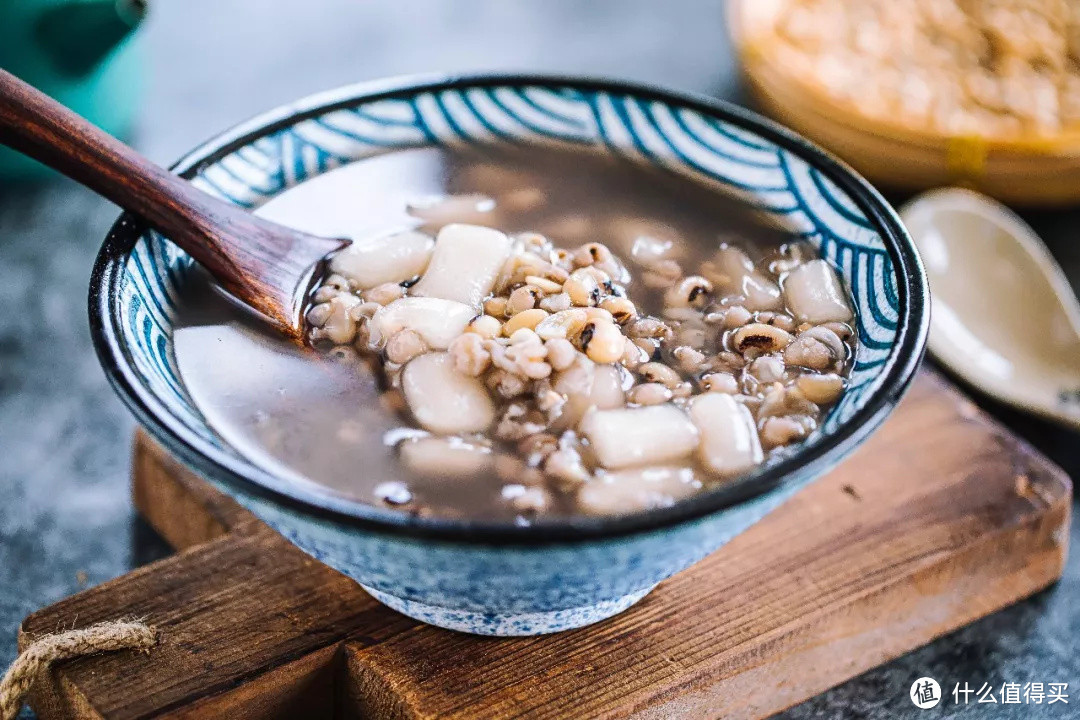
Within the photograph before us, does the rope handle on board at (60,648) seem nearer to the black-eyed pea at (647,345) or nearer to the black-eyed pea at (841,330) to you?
the black-eyed pea at (647,345)

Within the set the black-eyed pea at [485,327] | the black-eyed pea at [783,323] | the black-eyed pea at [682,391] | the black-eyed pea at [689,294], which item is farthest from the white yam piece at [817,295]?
the black-eyed pea at [485,327]

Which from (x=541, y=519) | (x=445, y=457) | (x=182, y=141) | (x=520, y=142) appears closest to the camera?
(x=541, y=519)

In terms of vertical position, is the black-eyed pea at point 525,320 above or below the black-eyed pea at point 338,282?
below

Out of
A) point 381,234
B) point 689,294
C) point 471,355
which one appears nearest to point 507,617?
point 471,355

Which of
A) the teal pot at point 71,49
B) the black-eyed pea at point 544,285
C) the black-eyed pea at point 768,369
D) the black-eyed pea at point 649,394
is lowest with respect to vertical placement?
the black-eyed pea at point 768,369

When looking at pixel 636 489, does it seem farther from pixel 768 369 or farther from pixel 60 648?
pixel 60 648
